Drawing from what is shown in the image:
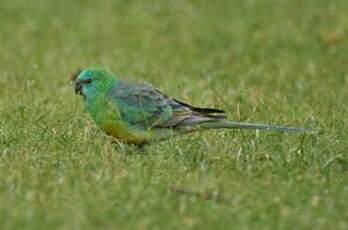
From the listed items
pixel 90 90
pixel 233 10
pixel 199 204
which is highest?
pixel 233 10

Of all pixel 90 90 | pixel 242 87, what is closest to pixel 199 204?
pixel 90 90

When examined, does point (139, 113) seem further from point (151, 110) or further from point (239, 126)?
point (239, 126)

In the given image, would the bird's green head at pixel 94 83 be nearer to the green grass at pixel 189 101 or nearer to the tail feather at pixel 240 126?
the green grass at pixel 189 101

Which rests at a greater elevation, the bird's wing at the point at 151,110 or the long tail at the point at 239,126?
the bird's wing at the point at 151,110

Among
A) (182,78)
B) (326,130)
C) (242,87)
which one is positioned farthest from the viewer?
(182,78)

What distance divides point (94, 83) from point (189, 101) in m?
2.25

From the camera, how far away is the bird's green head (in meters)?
7.18

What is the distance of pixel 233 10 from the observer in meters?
13.4

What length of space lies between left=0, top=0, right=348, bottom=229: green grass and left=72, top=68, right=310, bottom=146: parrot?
0.32 feet

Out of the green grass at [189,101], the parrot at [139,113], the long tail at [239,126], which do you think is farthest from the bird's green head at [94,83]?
the long tail at [239,126]

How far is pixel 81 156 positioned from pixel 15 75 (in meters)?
3.45

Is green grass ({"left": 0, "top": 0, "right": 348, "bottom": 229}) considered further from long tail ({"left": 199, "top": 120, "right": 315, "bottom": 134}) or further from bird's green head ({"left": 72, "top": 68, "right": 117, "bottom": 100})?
bird's green head ({"left": 72, "top": 68, "right": 117, "bottom": 100})

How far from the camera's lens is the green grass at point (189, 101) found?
225 inches

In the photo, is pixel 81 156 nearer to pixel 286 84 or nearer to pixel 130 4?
pixel 286 84
